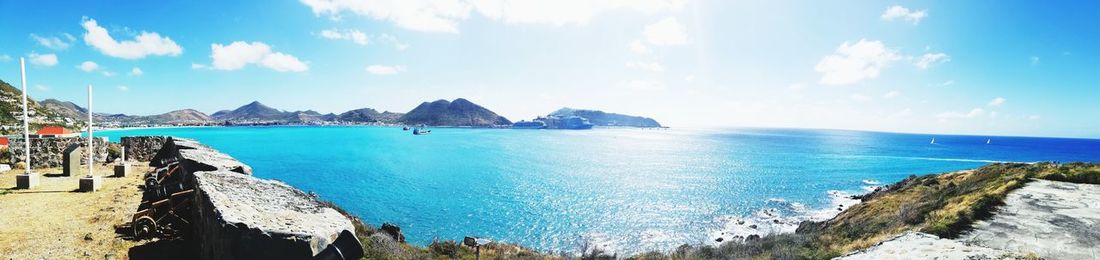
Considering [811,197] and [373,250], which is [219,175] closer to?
[373,250]

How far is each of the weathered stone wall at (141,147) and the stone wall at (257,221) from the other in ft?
71.4

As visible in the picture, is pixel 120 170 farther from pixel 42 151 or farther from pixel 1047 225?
pixel 1047 225

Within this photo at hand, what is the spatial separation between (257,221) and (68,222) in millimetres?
8338

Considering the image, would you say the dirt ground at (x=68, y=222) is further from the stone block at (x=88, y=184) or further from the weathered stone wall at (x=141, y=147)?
the weathered stone wall at (x=141, y=147)

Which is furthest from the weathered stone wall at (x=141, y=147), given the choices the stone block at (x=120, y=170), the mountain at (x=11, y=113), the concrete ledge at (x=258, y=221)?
the mountain at (x=11, y=113)

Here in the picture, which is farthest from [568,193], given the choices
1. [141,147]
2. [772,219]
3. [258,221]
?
[258,221]

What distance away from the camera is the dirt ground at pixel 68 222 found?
309 inches

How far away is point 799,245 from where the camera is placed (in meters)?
16.8

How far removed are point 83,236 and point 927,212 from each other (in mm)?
26664

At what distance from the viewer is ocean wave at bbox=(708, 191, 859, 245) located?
96.9 feet

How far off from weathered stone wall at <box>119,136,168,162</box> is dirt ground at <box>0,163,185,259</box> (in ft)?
30.7

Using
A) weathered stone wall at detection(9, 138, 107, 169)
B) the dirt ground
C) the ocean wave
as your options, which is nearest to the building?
weathered stone wall at detection(9, 138, 107, 169)

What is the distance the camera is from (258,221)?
5.62m

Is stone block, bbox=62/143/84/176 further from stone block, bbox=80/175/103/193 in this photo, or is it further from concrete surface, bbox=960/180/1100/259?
concrete surface, bbox=960/180/1100/259
